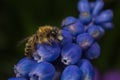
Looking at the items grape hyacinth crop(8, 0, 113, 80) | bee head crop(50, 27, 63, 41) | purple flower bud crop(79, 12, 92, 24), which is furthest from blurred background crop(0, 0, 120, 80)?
bee head crop(50, 27, 63, 41)

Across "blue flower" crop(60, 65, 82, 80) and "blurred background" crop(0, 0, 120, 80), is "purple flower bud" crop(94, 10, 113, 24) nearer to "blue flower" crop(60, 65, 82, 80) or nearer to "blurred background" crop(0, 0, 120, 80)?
"blue flower" crop(60, 65, 82, 80)

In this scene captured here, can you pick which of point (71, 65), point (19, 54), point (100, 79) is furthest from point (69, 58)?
point (19, 54)

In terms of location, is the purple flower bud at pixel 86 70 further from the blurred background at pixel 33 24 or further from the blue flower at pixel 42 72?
the blurred background at pixel 33 24

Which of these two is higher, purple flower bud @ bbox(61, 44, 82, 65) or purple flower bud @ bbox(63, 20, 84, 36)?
purple flower bud @ bbox(63, 20, 84, 36)

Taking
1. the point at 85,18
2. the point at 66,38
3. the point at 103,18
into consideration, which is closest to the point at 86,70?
the point at 66,38

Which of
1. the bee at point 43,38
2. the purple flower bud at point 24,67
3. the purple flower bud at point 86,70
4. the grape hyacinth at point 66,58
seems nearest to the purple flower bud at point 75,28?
the grape hyacinth at point 66,58

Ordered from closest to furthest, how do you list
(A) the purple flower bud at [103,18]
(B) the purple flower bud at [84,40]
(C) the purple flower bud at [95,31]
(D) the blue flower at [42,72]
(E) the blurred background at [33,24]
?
(D) the blue flower at [42,72] → (B) the purple flower bud at [84,40] → (C) the purple flower bud at [95,31] → (A) the purple flower bud at [103,18] → (E) the blurred background at [33,24]

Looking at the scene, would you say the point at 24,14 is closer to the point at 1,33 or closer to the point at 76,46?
the point at 1,33

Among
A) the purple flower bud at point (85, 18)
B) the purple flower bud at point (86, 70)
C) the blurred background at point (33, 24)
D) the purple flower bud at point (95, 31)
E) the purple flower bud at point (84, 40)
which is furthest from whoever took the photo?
the blurred background at point (33, 24)
